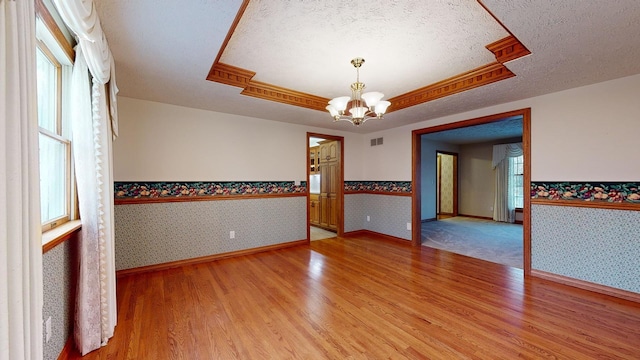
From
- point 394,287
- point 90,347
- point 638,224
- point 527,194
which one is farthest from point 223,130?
point 638,224

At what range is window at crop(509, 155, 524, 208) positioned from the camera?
22.8 ft

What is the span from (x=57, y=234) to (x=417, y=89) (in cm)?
372

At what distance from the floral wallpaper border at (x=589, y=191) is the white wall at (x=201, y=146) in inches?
137

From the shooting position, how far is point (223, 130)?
3922 mm

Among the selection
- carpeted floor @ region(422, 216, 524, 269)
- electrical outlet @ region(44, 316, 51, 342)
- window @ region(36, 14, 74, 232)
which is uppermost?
window @ region(36, 14, 74, 232)

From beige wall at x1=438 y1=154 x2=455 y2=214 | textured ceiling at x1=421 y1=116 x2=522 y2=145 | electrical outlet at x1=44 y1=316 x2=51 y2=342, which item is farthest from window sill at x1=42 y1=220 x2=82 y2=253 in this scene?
beige wall at x1=438 y1=154 x2=455 y2=214

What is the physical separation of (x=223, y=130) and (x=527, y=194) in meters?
4.33

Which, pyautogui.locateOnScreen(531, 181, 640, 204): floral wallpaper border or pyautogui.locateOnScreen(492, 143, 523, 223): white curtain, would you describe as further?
pyautogui.locateOnScreen(492, 143, 523, 223): white curtain

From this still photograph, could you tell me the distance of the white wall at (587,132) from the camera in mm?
2621

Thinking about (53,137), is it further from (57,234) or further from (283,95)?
(283,95)

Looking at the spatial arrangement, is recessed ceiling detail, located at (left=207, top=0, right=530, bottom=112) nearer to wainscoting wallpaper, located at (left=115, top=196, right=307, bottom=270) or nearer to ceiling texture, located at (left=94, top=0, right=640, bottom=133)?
ceiling texture, located at (left=94, top=0, right=640, bottom=133)

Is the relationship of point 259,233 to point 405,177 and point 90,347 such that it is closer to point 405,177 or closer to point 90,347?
point 90,347

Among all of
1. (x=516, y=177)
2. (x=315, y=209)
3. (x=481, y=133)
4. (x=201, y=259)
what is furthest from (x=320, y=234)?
(x=516, y=177)

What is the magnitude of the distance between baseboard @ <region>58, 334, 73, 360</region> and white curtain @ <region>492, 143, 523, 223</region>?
8505 mm
